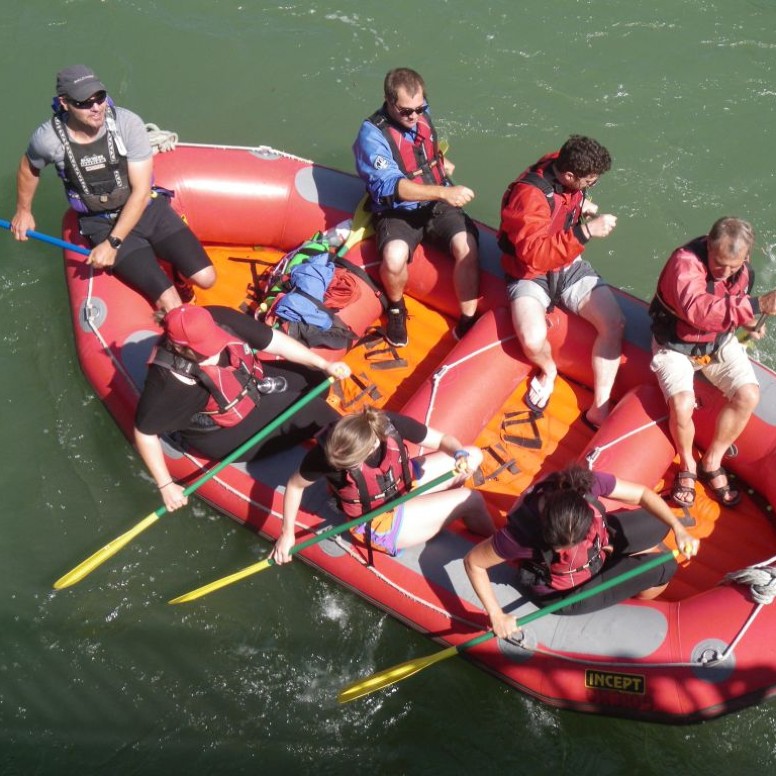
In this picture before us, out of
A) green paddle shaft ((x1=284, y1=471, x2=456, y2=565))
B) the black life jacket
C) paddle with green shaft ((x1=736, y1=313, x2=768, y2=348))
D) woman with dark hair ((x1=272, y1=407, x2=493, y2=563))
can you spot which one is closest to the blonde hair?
woman with dark hair ((x1=272, y1=407, x2=493, y2=563))

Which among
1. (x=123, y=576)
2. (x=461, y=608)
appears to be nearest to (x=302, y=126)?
(x=123, y=576)

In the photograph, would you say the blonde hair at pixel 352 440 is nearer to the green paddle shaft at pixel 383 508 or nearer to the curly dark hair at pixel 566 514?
the green paddle shaft at pixel 383 508

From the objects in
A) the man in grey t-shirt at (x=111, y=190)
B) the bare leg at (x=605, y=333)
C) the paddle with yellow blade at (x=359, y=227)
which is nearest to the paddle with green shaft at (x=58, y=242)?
the man in grey t-shirt at (x=111, y=190)

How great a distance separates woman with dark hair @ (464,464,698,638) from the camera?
307 cm

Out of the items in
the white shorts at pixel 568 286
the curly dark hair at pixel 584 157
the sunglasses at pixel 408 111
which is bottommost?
the white shorts at pixel 568 286

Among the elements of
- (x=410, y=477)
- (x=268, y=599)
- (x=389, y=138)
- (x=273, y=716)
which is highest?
(x=389, y=138)

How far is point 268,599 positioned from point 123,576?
77 cm

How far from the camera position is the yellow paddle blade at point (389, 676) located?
149 inches

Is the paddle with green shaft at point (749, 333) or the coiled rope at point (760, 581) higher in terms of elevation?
the paddle with green shaft at point (749, 333)

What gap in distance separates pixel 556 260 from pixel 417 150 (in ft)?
3.18

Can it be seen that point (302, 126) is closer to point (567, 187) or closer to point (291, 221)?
point (291, 221)

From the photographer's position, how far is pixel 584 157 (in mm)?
3834

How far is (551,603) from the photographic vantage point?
140 inches

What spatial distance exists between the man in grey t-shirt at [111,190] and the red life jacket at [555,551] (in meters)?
2.30
